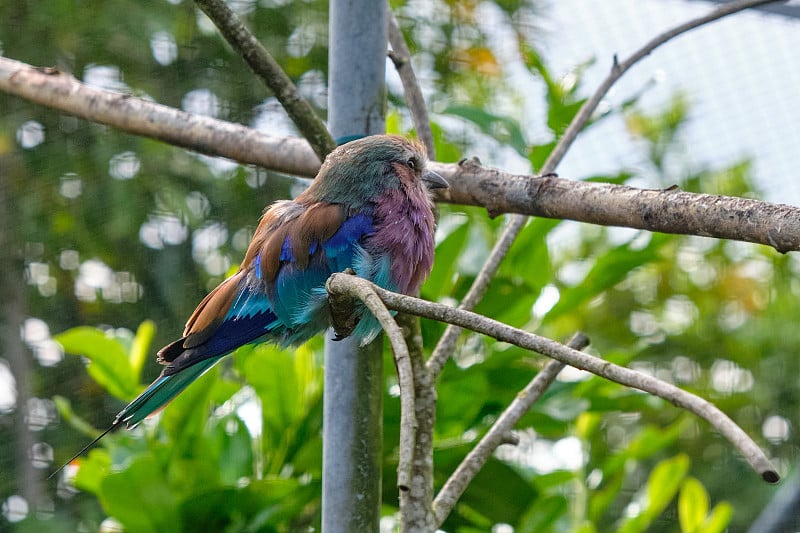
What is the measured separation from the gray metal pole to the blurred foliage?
1.38ft

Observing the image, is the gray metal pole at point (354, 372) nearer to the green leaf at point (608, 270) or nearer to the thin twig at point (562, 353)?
the thin twig at point (562, 353)

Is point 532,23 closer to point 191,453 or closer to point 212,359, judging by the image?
point 191,453

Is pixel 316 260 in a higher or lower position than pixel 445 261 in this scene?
lower

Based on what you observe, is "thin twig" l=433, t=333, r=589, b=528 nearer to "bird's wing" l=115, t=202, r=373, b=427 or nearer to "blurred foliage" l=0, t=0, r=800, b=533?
"bird's wing" l=115, t=202, r=373, b=427

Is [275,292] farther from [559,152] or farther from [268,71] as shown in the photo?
[559,152]

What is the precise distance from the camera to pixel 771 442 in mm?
2729

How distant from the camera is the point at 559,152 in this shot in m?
1.27

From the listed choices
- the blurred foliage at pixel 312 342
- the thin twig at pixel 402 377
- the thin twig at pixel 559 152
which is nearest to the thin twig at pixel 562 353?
the thin twig at pixel 402 377

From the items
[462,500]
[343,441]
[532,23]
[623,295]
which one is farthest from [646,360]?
[343,441]

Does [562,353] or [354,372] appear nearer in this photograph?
[562,353]

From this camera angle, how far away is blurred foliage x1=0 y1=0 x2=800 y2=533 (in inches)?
60.6

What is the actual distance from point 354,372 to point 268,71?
1.21ft

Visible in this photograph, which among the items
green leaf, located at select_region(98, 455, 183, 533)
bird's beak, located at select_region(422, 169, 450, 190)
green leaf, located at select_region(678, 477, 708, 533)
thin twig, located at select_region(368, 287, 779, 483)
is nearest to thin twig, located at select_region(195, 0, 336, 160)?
bird's beak, located at select_region(422, 169, 450, 190)

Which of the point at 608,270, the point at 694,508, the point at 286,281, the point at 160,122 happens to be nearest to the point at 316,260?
the point at 286,281
